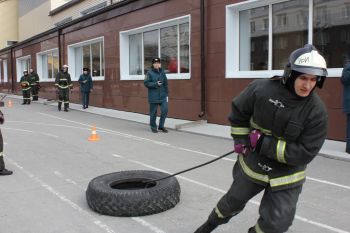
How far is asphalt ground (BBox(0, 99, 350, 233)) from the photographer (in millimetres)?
4727

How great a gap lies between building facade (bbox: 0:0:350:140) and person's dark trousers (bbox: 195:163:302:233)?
21.7ft

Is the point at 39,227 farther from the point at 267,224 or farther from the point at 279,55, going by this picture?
the point at 279,55

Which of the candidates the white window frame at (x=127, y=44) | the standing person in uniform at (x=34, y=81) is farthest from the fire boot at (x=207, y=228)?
the standing person in uniform at (x=34, y=81)

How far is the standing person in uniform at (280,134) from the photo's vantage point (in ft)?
10.3

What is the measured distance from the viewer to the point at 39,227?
466cm

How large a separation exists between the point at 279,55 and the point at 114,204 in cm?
770

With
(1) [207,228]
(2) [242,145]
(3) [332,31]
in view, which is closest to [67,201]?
(1) [207,228]

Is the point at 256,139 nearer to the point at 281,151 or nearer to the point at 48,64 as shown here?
the point at 281,151

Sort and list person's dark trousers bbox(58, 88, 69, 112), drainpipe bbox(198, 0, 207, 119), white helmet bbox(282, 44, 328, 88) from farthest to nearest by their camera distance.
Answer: person's dark trousers bbox(58, 88, 69, 112) → drainpipe bbox(198, 0, 207, 119) → white helmet bbox(282, 44, 328, 88)

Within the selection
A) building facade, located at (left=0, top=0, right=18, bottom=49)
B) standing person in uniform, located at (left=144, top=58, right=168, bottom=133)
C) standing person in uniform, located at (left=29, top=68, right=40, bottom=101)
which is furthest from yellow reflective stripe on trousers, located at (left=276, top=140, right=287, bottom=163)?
building facade, located at (left=0, top=0, right=18, bottom=49)

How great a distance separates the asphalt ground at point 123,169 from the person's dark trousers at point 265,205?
0.95 m

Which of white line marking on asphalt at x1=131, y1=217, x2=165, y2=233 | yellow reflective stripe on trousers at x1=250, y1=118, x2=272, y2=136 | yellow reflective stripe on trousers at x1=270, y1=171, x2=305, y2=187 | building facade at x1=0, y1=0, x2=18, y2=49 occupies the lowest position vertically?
white line marking on asphalt at x1=131, y1=217, x2=165, y2=233

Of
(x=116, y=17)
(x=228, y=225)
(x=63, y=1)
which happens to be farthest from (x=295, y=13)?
(x=63, y=1)

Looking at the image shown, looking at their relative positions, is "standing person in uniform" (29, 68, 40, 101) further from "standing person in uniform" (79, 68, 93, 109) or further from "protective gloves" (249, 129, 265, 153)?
"protective gloves" (249, 129, 265, 153)
